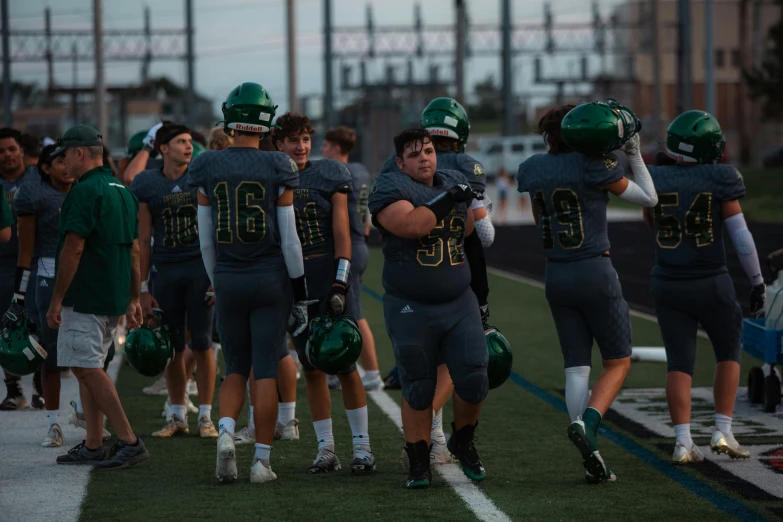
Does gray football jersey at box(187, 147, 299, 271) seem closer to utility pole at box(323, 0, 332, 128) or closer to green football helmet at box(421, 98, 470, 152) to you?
green football helmet at box(421, 98, 470, 152)

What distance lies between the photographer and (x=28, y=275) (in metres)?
8.37

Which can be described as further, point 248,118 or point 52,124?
point 52,124

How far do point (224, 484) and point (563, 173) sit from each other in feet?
7.91

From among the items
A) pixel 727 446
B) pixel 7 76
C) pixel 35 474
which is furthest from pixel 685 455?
pixel 7 76

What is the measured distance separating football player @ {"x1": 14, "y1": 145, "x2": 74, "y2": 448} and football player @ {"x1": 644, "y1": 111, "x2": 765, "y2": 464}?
12.4 feet

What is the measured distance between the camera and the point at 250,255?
661 centimetres

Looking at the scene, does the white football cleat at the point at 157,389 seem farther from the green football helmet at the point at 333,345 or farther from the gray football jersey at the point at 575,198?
the gray football jersey at the point at 575,198

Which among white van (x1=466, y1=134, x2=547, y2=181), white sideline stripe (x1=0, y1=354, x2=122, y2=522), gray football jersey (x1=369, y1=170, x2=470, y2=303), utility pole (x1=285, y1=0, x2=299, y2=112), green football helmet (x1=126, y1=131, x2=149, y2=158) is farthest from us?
white van (x1=466, y1=134, x2=547, y2=181)

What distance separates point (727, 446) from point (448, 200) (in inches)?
86.3

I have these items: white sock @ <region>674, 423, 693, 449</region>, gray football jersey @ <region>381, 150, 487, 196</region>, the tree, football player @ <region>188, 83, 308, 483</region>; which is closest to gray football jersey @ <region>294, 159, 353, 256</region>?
gray football jersey @ <region>381, 150, 487, 196</region>

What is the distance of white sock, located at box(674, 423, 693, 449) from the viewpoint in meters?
7.11

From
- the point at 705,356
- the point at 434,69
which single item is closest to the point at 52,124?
the point at 434,69

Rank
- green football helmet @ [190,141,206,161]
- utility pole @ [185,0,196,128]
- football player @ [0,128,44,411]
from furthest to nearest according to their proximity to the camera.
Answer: utility pole @ [185,0,196,128]
green football helmet @ [190,141,206,161]
football player @ [0,128,44,411]

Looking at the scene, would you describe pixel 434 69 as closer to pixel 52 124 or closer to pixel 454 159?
pixel 52 124
